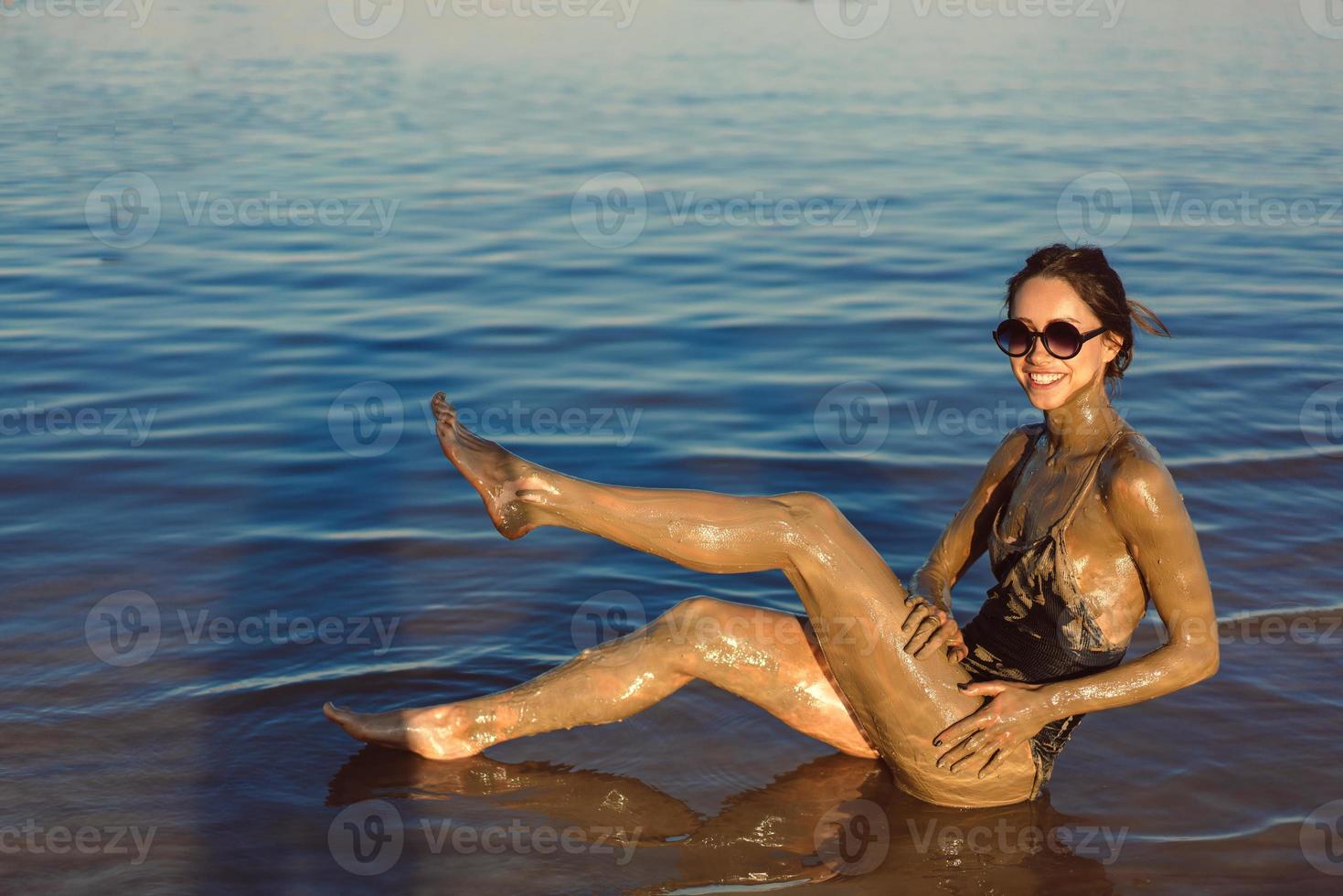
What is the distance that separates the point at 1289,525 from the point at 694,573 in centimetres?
305

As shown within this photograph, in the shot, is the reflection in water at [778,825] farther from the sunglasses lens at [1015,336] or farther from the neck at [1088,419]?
the sunglasses lens at [1015,336]

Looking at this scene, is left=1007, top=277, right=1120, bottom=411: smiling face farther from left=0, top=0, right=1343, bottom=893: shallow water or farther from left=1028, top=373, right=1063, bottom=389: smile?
left=0, top=0, right=1343, bottom=893: shallow water

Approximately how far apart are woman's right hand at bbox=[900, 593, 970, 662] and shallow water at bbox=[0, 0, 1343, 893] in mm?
744

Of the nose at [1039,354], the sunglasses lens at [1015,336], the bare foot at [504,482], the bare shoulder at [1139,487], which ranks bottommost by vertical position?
the bare shoulder at [1139,487]

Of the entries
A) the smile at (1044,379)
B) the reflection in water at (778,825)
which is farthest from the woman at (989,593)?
the reflection in water at (778,825)

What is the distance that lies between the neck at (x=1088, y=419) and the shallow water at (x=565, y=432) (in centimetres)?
132

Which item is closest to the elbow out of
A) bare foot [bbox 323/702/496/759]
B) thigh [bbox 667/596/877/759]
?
thigh [bbox 667/596/877/759]

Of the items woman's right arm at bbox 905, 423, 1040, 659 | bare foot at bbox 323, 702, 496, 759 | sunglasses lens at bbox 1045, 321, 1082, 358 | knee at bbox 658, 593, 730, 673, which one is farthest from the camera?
bare foot at bbox 323, 702, 496, 759

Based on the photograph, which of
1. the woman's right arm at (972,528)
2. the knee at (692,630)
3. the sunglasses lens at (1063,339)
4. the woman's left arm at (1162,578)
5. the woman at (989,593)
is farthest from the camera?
the woman's right arm at (972,528)

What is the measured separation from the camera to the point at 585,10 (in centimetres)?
2950

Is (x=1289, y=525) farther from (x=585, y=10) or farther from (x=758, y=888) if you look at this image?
(x=585, y=10)

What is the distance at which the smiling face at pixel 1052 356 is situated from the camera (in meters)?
4.21

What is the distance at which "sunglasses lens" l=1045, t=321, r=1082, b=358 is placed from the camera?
4172 millimetres

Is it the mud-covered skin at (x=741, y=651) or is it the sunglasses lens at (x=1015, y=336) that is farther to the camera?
the sunglasses lens at (x=1015, y=336)
